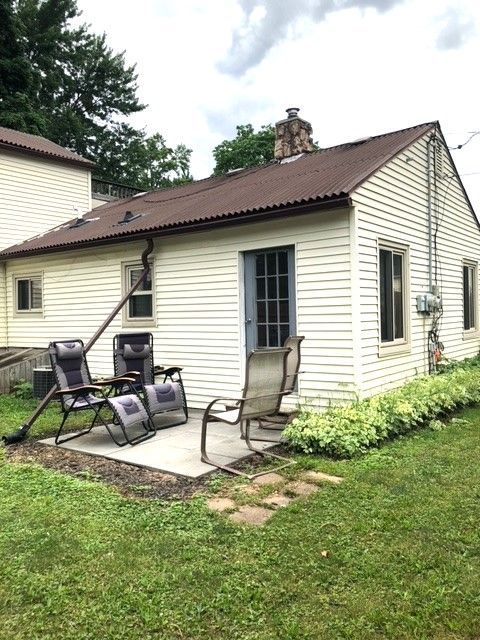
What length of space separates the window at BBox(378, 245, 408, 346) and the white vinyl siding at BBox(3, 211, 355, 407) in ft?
3.23

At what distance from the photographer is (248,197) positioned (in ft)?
25.3

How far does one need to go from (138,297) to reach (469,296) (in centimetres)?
721

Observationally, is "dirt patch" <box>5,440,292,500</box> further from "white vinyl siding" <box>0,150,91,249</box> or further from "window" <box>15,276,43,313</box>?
"white vinyl siding" <box>0,150,91,249</box>

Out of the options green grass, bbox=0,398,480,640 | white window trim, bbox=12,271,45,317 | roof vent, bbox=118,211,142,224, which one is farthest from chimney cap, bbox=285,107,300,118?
green grass, bbox=0,398,480,640

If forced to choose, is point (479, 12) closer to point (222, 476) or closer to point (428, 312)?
point (428, 312)

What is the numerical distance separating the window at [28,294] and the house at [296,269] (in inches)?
4.6

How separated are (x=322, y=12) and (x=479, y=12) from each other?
2.86 m

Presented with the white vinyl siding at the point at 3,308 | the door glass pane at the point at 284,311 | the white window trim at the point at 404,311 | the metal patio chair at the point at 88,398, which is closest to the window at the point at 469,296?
the white window trim at the point at 404,311

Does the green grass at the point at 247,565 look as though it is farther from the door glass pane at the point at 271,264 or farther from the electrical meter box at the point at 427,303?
the electrical meter box at the point at 427,303

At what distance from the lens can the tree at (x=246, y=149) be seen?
29594 millimetres

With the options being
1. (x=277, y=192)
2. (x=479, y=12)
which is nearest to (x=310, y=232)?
(x=277, y=192)

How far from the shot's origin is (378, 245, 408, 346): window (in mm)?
7070

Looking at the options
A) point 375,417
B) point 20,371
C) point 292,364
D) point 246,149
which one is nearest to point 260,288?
point 292,364

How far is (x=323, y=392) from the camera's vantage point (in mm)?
6422
